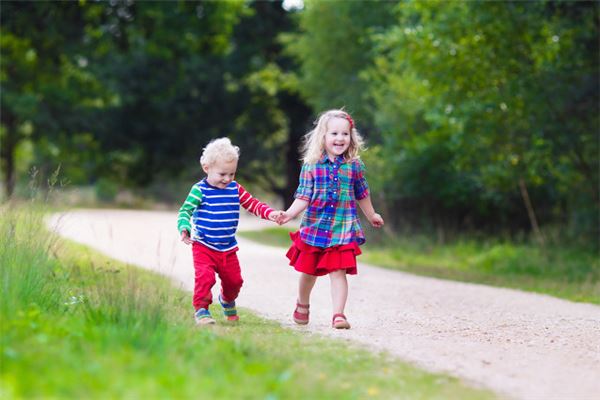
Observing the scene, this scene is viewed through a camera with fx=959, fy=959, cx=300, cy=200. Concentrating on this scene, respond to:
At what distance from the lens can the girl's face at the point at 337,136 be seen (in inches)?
329

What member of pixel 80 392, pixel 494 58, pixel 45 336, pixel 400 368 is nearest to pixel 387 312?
pixel 400 368

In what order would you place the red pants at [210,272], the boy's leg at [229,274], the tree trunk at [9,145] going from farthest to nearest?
the tree trunk at [9,145], the boy's leg at [229,274], the red pants at [210,272]

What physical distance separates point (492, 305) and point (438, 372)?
215 inches

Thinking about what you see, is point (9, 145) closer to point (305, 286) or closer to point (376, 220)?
point (305, 286)

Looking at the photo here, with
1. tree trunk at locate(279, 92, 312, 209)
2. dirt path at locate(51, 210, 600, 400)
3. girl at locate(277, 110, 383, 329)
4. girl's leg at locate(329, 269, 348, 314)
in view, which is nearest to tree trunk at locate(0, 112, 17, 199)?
tree trunk at locate(279, 92, 312, 209)

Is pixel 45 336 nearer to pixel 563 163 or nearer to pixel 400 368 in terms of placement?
pixel 400 368

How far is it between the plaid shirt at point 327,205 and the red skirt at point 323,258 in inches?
2.1

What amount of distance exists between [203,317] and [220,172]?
1237mm

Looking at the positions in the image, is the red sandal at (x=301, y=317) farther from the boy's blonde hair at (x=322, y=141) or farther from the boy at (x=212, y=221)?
the boy's blonde hair at (x=322, y=141)

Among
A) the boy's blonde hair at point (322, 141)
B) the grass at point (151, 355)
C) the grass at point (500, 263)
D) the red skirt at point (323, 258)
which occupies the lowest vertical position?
the grass at point (500, 263)

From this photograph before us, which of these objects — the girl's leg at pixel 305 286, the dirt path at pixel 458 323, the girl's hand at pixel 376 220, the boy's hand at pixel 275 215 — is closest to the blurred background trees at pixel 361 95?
the dirt path at pixel 458 323

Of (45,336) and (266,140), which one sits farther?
(266,140)

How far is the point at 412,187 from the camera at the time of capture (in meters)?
26.3

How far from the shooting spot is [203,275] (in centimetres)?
812
